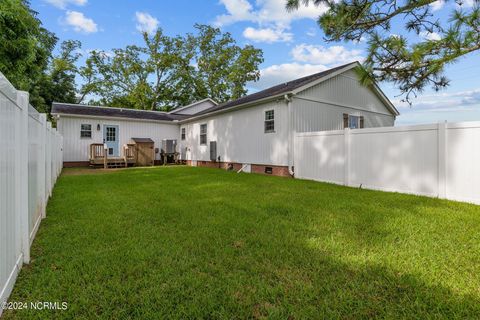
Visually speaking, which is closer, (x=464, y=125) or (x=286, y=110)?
(x=464, y=125)

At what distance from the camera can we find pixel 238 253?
2.63 metres

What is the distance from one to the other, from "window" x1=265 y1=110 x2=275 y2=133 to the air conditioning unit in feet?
26.0

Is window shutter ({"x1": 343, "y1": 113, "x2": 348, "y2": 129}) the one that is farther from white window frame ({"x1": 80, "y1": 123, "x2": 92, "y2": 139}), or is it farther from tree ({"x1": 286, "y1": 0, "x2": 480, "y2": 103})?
white window frame ({"x1": 80, "y1": 123, "x2": 92, "y2": 139})

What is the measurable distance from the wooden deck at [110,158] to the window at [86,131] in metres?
0.88

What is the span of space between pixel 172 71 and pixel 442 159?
27314 millimetres

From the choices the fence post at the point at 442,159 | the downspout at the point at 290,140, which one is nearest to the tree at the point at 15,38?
the downspout at the point at 290,140

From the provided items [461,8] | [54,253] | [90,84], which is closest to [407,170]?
[461,8]

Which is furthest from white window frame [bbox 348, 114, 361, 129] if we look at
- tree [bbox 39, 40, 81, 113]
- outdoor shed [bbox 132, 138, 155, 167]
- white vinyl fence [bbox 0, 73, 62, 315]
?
tree [bbox 39, 40, 81, 113]

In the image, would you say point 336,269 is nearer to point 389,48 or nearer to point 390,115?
point 389,48

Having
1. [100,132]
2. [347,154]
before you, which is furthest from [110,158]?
[347,154]

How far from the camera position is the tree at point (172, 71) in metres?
27.1

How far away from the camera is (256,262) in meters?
2.43

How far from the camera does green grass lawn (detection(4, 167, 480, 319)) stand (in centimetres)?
178

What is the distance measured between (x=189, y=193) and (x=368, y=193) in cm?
408
